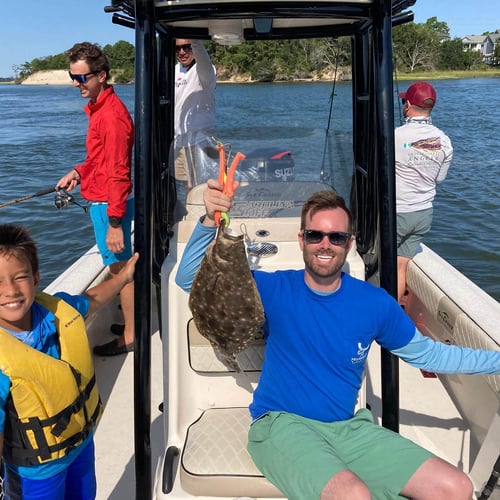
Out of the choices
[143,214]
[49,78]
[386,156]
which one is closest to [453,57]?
[49,78]

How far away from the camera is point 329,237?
1.94 m

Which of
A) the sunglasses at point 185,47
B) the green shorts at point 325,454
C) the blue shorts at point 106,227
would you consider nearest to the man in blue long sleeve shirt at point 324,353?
the green shorts at point 325,454

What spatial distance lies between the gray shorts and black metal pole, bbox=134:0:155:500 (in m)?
2.58

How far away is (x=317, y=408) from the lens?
200 cm

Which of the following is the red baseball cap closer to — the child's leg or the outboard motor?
the outboard motor

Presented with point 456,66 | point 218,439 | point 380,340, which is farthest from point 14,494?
point 456,66

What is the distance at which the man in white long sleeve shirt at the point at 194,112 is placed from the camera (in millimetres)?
2607

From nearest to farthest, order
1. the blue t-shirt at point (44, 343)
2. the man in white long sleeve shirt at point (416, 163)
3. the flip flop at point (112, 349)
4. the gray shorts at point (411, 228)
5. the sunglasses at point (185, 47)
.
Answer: the blue t-shirt at point (44, 343) → the sunglasses at point (185, 47) → the flip flop at point (112, 349) → the man in white long sleeve shirt at point (416, 163) → the gray shorts at point (411, 228)

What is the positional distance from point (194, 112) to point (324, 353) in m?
2.38

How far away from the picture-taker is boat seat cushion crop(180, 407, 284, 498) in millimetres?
1997

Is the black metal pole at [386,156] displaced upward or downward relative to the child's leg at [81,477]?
upward

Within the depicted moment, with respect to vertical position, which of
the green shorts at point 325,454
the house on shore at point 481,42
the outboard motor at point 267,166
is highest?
the house on shore at point 481,42

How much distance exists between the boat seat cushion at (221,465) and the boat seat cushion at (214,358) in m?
0.26

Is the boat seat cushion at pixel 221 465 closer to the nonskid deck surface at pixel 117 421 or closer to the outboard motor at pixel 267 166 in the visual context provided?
the nonskid deck surface at pixel 117 421
